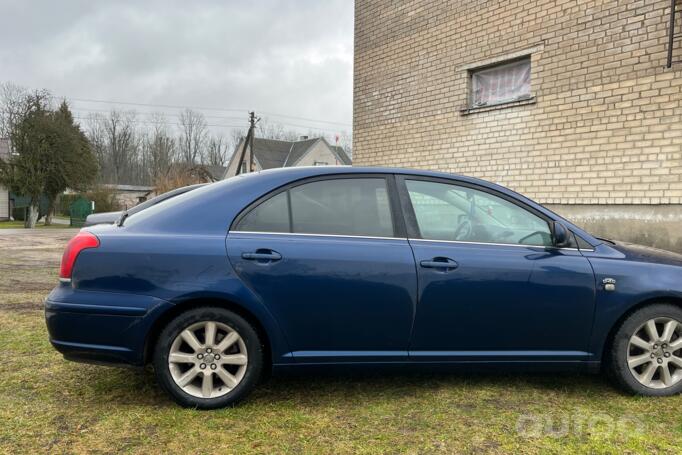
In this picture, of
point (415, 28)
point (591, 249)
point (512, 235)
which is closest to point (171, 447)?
point (512, 235)

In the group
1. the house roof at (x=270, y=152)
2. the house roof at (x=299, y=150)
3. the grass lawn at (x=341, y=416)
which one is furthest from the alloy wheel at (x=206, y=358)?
the house roof at (x=299, y=150)

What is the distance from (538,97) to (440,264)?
5.62 m

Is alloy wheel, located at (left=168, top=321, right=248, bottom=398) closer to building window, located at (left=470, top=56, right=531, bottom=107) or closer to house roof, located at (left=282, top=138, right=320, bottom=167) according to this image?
building window, located at (left=470, top=56, right=531, bottom=107)

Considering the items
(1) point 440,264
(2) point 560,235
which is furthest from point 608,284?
(1) point 440,264

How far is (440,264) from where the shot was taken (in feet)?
10.7

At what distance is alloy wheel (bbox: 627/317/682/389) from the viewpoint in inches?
135

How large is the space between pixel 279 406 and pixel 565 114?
20.5 feet

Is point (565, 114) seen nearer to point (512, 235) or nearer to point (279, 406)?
point (512, 235)

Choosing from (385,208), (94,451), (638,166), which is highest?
(638,166)

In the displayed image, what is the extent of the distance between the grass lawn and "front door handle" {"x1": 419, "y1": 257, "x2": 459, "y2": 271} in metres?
0.87

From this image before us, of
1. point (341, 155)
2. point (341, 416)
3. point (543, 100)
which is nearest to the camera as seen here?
point (341, 416)

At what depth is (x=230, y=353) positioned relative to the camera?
316 centimetres

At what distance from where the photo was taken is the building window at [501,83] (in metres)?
8.21

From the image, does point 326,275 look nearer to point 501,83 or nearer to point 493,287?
point 493,287
